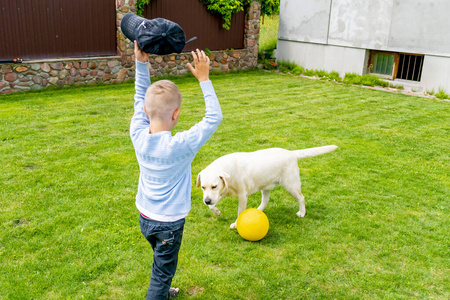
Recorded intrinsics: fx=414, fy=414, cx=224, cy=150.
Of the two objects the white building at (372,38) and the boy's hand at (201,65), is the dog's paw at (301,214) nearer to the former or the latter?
the boy's hand at (201,65)

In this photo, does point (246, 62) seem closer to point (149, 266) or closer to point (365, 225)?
point (365, 225)

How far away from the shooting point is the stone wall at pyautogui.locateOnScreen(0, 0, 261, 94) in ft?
34.7

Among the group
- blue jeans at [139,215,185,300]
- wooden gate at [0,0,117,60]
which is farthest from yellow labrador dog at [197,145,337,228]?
wooden gate at [0,0,117,60]

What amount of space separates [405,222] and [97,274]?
3561 mm

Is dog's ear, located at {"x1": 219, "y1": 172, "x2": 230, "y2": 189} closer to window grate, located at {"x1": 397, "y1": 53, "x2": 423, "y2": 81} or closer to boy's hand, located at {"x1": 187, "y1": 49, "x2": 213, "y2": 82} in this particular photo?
boy's hand, located at {"x1": 187, "y1": 49, "x2": 213, "y2": 82}

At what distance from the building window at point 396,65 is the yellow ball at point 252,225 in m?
10.4

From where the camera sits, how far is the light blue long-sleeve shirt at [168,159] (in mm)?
2707

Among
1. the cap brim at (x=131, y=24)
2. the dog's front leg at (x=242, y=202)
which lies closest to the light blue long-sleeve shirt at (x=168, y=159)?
the cap brim at (x=131, y=24)

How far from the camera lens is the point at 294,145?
24.6ft

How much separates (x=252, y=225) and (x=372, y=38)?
10.9 m

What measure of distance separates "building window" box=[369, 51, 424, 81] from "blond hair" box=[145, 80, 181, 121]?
470 inches

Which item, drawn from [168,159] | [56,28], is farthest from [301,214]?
[56,28]

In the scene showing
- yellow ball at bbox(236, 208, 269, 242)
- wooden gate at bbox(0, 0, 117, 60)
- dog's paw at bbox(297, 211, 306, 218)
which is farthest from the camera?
wooden gate at bbox(0, 0, 117, 60)

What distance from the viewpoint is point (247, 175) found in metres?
4.52
